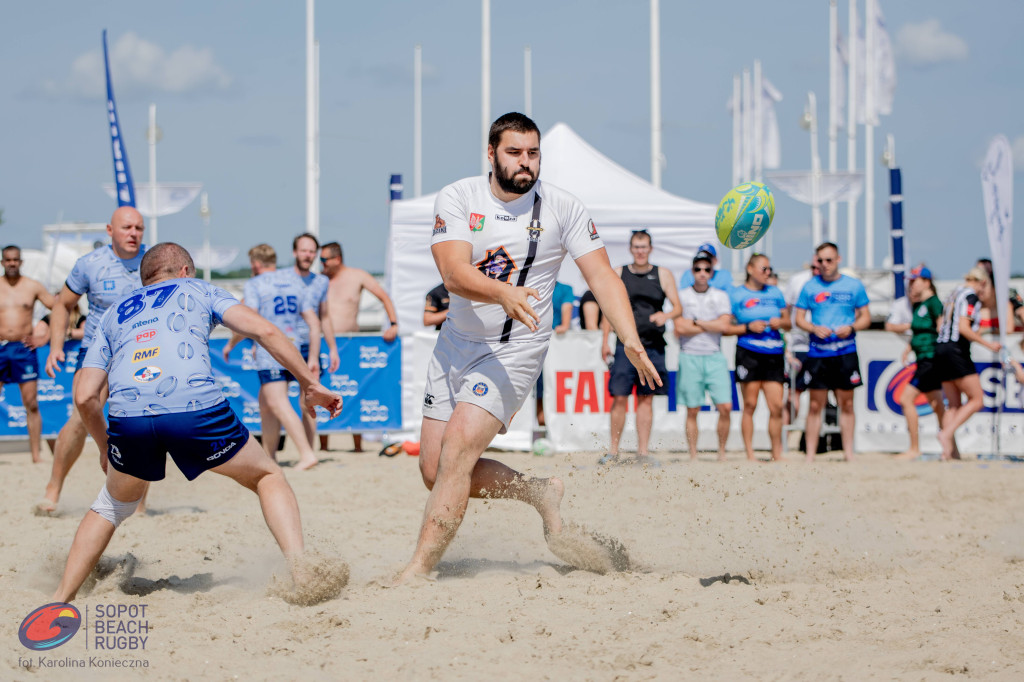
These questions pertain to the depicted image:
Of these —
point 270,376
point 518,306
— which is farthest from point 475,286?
point 270,376

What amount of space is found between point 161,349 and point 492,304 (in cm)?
134

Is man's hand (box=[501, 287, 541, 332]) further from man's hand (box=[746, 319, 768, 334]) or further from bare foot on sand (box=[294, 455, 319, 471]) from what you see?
man's hand (box=[746, 319, 768, 334])

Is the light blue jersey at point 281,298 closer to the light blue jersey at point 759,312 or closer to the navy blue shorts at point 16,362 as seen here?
the navy blue shorts at point 16,362

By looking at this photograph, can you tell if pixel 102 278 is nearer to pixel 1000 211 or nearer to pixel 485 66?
pixel 1000 211

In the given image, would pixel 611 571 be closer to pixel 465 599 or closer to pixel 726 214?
pixel 465 599

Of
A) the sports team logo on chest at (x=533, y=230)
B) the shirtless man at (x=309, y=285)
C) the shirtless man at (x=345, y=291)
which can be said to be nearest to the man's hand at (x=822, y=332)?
the shirtless man at (x=345, y=291)

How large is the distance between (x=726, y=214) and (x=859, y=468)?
10.9 ft

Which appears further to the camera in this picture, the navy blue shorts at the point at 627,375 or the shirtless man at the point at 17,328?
the shirtless man at the point at 17,328

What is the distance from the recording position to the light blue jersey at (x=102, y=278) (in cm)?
589

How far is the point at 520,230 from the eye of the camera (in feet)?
13.5

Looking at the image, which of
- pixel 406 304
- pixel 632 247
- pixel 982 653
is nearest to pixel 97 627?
pixel 982 653

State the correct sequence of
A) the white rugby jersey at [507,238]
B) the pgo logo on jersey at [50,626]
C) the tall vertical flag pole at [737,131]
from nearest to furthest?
the pgo logo on jersey at [50,626] < the white rugby jersey at [507,238] < the tall vertical flag pole at [737,131]

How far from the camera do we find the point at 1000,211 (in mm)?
9742

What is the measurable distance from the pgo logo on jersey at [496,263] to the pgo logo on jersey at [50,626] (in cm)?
214
